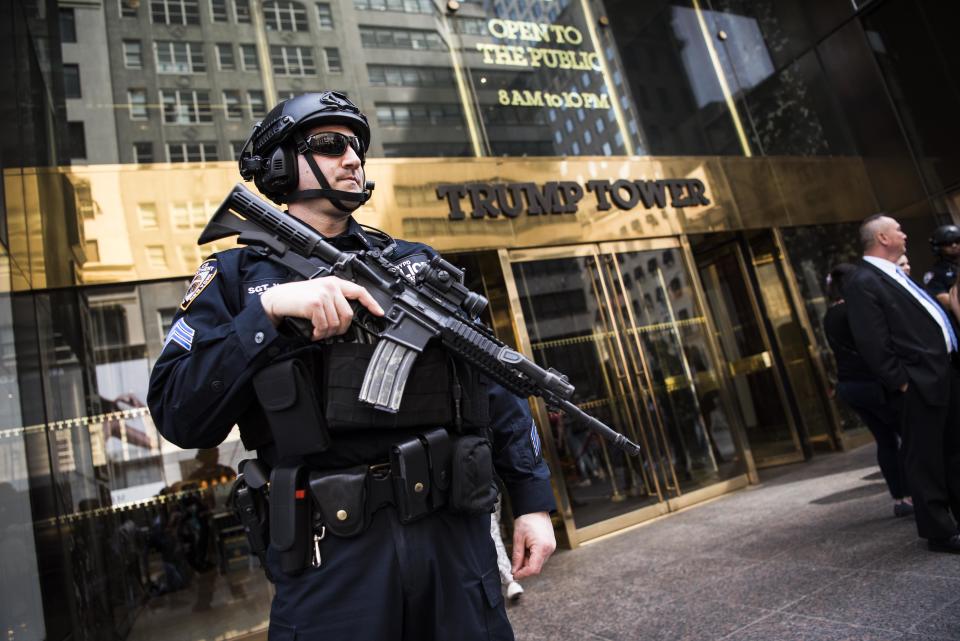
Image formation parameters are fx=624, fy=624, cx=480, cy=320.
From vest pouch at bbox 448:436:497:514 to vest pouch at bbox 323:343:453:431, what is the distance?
0.11 metres

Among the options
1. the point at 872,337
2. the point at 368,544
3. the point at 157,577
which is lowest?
the point at 157,577

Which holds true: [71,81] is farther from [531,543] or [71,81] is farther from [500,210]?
[531,543]

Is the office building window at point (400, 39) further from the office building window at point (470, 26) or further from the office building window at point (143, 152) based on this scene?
the office building window at point (143, 152)

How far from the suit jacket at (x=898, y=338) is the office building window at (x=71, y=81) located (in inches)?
238

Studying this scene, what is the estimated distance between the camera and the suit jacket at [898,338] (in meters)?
3.28

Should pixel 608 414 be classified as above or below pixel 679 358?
below

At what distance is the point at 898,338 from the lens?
340cm

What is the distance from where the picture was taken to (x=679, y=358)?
6.70m

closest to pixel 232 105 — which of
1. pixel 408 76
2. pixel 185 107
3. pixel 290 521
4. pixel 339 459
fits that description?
pixel 185 107

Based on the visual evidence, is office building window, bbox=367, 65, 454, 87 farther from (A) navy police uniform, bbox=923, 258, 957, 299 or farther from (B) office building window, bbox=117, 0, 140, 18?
(A) navy police uniform, bbox=923, 258, 957, 299

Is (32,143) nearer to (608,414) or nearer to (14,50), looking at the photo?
(14,50)

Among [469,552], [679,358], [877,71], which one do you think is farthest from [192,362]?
[877,71]

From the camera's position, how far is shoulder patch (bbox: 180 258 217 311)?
5.16 ft

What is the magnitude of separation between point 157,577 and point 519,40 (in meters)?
6.37
